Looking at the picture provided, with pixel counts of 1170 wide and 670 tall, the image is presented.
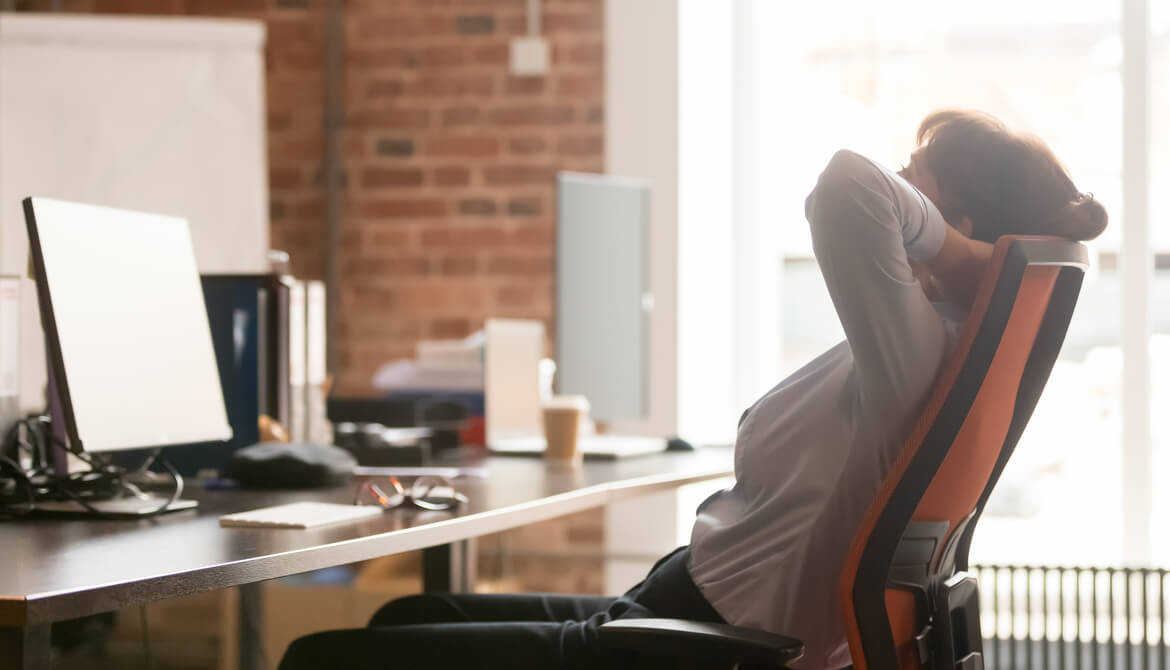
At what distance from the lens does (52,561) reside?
3.60 feet

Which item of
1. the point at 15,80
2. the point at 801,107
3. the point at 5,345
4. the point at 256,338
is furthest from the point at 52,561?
the point at 801,107

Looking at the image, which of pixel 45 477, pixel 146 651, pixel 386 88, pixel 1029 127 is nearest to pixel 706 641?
pixel 45 477

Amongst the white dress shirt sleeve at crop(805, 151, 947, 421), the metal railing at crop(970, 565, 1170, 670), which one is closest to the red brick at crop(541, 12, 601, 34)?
the metal railing at crop(970, 565, 1170, 670)

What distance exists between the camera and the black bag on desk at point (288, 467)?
173 cm

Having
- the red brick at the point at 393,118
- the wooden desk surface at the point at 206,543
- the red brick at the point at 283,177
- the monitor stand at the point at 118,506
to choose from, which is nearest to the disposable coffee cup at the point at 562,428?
the wooden desk surface at the point at 206,543

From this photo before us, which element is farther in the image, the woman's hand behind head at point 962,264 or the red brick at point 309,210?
the red brick at point 309,210

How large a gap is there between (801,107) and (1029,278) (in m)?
2.64

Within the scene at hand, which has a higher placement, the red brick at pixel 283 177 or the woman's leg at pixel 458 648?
the red brick at pixel 283 177

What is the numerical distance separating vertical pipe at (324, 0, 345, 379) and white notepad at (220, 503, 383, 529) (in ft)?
7.18

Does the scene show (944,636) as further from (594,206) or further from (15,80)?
(15,80)

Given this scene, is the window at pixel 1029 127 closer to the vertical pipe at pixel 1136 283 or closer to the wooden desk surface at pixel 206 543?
the vertical pipe at pixel 1136 283

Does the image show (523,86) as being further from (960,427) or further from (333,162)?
(960,427)

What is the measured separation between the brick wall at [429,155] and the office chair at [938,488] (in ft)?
7.79

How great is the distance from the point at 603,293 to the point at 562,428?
0.44m
